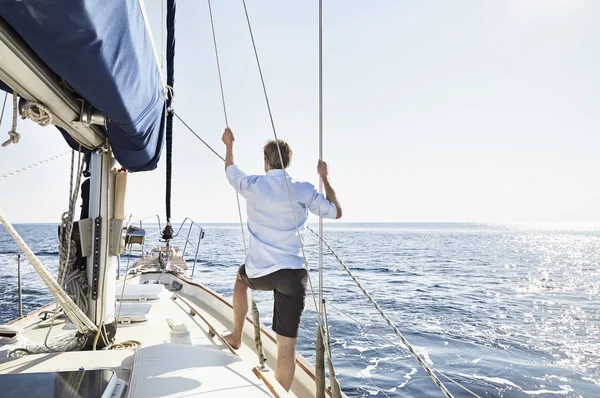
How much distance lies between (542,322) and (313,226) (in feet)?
22.1

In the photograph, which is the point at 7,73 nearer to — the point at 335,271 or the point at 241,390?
the point at 241,390

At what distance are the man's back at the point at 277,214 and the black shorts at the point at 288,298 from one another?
0.03 m

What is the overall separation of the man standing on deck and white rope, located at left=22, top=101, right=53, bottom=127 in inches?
34.2

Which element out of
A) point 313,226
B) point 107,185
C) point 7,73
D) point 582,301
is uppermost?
point 7,73

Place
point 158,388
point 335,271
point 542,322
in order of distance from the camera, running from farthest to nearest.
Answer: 1. point 335,271
2. point 542,322
3. point 158,388

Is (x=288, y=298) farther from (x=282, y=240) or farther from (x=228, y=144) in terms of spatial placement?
(x=228, y=144)

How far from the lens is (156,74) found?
4.95 feet

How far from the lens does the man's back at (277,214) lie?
5.99ft

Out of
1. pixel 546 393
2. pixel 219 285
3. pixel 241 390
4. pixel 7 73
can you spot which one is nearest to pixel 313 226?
pixel 241 390

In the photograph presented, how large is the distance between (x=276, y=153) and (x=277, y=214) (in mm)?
319

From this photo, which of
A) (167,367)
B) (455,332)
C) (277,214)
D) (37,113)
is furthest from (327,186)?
(455,332)

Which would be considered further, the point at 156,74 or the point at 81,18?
the point at 156,74

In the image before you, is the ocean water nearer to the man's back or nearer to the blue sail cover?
the man's back

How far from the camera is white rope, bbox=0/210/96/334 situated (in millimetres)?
1336
